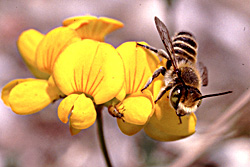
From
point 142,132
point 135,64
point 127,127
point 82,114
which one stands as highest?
point 135,64

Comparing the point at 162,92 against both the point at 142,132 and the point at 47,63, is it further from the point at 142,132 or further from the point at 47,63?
the point at 142,132

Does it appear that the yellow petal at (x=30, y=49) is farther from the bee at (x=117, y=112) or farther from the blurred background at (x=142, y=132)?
the blurred background at (x=142, y=132)

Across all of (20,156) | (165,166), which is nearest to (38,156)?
(20,156)

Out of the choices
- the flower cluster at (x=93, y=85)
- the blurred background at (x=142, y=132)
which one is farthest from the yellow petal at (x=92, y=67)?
the blurred background at (x=142, y=132)

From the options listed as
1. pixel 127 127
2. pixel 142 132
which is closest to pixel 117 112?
pixel 127 127

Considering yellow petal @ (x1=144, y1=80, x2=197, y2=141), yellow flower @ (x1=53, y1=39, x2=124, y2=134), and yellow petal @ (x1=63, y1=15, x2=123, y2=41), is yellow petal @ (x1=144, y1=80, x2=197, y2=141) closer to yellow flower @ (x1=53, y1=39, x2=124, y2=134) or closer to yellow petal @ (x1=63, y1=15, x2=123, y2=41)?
yellow flower @ (x1=53, y1=39, x2=124, y2=134)

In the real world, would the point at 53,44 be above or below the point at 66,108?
above
